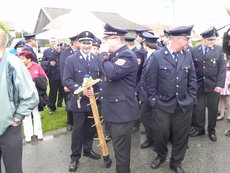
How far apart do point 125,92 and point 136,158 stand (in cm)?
163

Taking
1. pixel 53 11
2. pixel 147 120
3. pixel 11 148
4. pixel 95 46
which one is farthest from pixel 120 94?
pixel 53 11

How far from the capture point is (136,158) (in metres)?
4.38

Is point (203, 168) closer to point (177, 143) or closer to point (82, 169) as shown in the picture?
point (177, 143)

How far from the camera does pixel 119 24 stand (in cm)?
3491

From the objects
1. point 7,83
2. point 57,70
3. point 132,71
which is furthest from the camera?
point 57,70

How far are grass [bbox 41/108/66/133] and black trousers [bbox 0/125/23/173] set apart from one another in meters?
3.16

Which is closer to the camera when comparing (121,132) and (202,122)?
(121,132)

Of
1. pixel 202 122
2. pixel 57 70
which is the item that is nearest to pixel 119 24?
pixel 57 70

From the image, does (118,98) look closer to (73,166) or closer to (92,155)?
(73,166)

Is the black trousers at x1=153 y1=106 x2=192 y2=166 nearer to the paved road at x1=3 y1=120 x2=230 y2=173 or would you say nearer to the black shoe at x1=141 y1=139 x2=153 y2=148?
the paved road at x1=3 y1=120 x2=230 y2=173

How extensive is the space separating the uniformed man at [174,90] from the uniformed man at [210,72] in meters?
1.25

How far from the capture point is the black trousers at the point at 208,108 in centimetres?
506

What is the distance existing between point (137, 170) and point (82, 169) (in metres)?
0.87

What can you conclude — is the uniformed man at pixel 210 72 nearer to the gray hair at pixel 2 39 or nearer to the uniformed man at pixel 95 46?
the uniformed man at pixel 95 46
